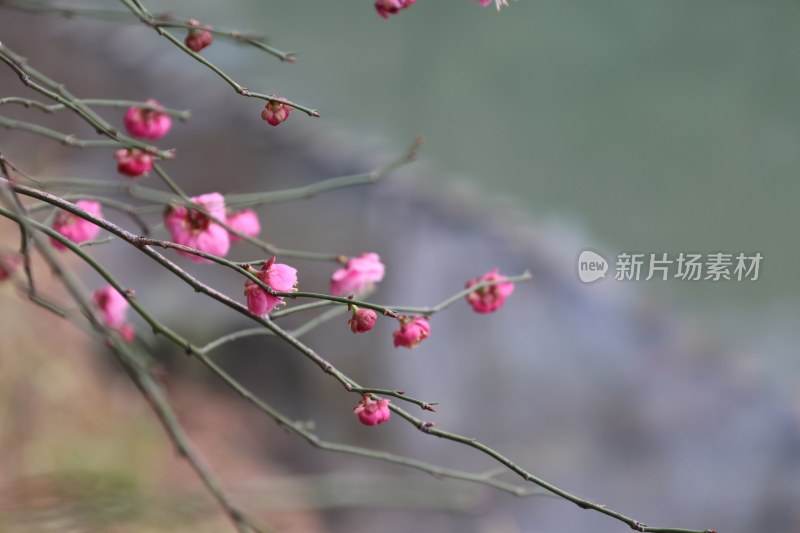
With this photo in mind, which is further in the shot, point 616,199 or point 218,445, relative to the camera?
point 616,199

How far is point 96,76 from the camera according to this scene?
10.9ft

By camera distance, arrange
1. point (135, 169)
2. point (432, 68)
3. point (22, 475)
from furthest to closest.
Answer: point (432, 68) < point (22, 475) < point (135, 169)

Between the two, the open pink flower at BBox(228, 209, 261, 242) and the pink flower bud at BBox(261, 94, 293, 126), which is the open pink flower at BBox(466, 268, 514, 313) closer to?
the open pink flower at BBox(228, 209, 261, 242)

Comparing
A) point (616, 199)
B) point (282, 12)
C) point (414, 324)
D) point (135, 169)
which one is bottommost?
point (414, 324)

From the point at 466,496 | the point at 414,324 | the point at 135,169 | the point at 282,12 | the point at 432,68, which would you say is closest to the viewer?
the point at 414,324

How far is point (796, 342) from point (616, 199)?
2.41ft

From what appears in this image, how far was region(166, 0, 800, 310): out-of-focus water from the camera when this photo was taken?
3.08 metres

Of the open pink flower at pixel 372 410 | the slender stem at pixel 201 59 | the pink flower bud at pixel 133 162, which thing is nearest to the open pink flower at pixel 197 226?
the pink flower bud at pixel 133 162

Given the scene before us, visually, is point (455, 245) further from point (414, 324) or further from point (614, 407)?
point (414, 324)

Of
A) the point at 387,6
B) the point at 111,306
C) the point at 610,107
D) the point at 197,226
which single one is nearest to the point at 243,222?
the point at 197,226

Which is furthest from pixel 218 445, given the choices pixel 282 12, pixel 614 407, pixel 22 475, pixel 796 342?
pixel 282 12

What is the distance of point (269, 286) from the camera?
725 millimetres

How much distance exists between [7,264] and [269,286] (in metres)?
0.48

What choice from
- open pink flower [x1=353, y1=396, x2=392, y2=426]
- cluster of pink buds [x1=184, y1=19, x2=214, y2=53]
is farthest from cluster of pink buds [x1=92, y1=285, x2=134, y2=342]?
open pink flower [x1=353, y1=396, x2=392, y2=426]
